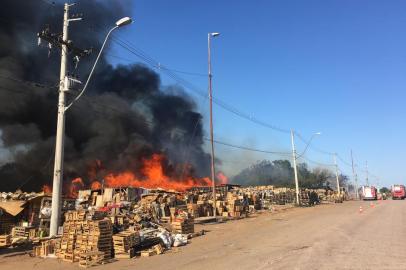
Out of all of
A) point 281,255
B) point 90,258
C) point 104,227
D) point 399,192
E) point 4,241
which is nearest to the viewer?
point 281,255

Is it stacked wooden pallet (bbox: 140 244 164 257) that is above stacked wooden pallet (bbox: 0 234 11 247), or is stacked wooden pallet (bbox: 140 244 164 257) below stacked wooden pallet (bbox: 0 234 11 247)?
below

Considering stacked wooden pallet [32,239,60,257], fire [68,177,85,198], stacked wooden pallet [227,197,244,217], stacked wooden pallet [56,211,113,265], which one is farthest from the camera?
fire [68,177,85,198]

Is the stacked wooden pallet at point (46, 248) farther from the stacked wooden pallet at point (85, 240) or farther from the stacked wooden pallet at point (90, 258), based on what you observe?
the stacked wooden pallet at point (90, 258)

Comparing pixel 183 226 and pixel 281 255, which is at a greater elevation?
pixel 183 226

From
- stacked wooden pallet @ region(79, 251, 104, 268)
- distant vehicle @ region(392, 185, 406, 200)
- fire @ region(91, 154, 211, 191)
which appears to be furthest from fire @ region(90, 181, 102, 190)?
distant vehicle @ region(392, 185, 406, 200)

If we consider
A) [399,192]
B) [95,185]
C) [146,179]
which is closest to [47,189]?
[95,185]

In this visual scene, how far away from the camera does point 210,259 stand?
41.1 feet

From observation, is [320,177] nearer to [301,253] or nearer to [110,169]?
[110,169]

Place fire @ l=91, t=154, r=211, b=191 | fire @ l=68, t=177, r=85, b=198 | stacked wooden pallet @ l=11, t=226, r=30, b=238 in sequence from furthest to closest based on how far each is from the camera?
fire @ l=91, t=154, r=211, b=191 → fire @ l=68, t=177, r=85, b=198 → stacked wooden pallet @ l=11, t=226, r=30, b=238

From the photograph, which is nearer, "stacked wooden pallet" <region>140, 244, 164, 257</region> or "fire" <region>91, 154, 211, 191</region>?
"stacked wooden pallet" <region>140, 244, 164, 257</region>

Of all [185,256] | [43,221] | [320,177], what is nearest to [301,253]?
[185,256]

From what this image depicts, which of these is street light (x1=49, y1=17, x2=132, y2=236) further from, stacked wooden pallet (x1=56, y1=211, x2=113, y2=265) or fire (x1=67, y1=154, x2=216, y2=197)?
fire (x1=67, y1=154, x2=216, y2=197)

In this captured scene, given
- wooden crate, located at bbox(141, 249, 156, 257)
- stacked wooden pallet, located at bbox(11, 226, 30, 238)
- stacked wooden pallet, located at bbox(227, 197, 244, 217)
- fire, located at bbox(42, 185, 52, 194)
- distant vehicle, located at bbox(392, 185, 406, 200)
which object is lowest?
wooden crate, located at bbox(141, 249, 156, 257)

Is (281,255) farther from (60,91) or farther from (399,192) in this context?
(399,192)
